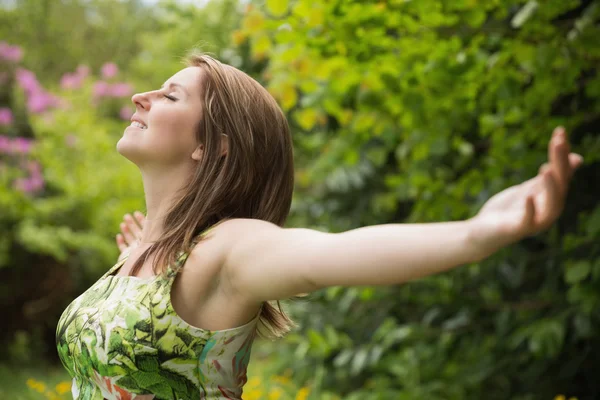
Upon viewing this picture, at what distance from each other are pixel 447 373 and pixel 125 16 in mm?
14279

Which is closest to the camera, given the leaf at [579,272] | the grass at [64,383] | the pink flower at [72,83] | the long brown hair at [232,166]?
the long brown hair at [232,166]

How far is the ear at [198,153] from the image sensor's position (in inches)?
60.6

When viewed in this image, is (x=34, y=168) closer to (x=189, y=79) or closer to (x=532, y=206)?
(x=189, y=79)

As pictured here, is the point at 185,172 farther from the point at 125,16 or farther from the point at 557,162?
the point at 125,16

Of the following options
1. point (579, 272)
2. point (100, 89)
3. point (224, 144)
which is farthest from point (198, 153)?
point (100, 89)

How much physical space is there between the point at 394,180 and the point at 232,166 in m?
2.16

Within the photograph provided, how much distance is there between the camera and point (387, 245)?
3.60 feet

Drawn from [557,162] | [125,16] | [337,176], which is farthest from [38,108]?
[125,16]

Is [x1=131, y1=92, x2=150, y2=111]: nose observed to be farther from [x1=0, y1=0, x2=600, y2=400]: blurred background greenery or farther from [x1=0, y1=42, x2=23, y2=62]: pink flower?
[x1=0, y1=42, x2=23, y2=62]: pink flower

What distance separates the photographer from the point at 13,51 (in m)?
8.51

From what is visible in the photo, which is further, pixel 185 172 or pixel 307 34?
pixel 307 34

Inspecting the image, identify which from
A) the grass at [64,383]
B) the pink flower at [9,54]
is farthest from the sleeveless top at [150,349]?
the pink flower at [9,54]

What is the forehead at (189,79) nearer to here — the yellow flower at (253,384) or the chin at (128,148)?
the chin at (128,148)

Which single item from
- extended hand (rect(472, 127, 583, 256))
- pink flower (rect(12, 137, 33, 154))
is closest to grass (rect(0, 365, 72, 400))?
pink flower (rect(12, 137, 33, 154))
